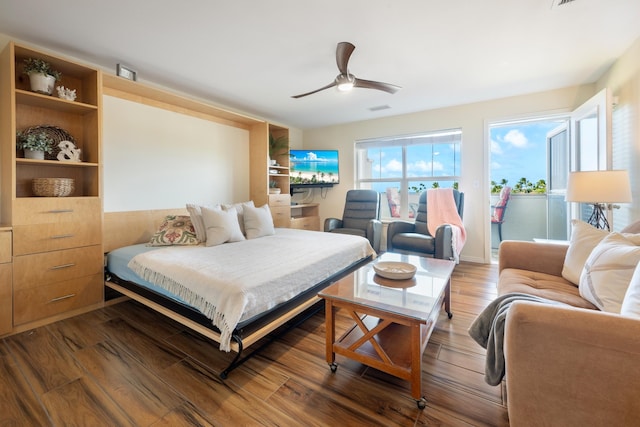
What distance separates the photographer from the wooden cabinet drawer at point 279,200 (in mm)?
4180

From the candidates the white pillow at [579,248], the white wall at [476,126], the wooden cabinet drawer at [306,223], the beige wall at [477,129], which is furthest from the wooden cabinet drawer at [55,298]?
the white wall at [476,126]

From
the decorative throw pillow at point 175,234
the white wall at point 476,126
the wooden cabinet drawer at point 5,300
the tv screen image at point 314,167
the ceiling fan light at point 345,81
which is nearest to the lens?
the wooden cabinet drawer at point 5,300

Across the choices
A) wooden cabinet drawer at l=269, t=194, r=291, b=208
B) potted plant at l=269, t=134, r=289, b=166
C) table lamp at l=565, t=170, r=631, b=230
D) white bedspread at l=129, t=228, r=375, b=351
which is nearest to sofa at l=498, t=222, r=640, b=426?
white bedspread at l=129, t=228, r=375, b=351

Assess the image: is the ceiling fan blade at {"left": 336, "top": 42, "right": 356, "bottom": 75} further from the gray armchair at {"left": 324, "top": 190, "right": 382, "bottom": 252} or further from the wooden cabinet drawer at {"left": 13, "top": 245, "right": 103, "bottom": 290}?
the wooden cabinet drawer at {"left": 13, "top": 245, "right": 103, "bottom": 290}

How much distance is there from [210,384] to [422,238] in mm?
2807

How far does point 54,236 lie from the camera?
2205 mm

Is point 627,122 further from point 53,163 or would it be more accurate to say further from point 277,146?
point 53,163

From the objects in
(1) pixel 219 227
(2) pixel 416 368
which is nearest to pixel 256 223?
(1) pixel 219 227

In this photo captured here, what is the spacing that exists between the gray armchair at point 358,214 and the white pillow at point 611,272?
2.65 meters

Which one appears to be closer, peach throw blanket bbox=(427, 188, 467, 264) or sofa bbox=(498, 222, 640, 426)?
sofa bbox=(498, 222, 640, 426)

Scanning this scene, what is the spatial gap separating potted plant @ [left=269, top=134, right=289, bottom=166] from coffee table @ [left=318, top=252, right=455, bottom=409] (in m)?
3.14

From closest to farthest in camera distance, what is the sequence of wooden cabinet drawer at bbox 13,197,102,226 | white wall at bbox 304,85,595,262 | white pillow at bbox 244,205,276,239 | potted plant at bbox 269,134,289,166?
wooden cabinet drawer at bbox 13,197,102,226, white pillow at bbox 244,205,276,239, white wall at bbox 304,85,595,262, potted plant at bbox 269,134,289,166

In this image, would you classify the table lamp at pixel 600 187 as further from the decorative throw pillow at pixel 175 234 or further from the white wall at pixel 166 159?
the white wall at pixel 166 159

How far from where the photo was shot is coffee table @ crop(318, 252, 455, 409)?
134cm
